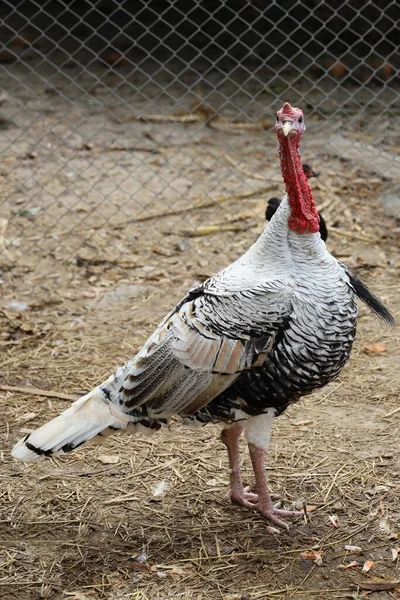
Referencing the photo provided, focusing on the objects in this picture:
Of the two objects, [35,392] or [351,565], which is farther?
[35,392]

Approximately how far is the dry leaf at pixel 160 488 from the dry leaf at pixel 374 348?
6.02 ft

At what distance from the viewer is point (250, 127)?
28.1ft

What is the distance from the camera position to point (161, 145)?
8109 mm

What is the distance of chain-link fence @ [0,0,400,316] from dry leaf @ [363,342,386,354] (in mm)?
1539

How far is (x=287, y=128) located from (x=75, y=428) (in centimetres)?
160

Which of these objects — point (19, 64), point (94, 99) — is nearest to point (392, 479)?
point (94, 99)

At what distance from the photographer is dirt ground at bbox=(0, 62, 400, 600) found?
145 inches

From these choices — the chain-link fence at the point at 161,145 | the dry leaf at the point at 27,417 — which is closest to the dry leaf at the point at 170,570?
the dry leaf at the point at 27,417

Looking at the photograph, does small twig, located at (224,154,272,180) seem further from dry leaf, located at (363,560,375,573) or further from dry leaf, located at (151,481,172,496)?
dry leaf, located at (363,560,375,573)

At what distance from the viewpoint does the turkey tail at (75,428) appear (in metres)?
3.60

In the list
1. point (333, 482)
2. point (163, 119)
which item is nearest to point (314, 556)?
point (333, 482)

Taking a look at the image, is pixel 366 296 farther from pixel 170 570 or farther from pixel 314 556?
pixel 170 570

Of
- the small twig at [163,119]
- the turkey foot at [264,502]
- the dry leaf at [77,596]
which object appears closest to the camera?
the dry leaf at [77,596]

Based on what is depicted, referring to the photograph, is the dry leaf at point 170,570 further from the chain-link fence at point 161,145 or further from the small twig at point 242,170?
the small twig at point 242,170
